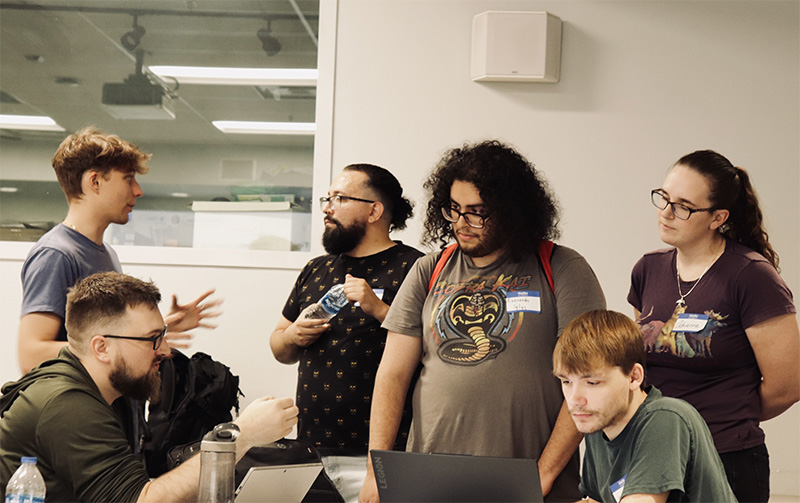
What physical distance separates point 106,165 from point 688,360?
2107mm

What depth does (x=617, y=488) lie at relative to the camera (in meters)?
1.77

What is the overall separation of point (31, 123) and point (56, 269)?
6.26ft

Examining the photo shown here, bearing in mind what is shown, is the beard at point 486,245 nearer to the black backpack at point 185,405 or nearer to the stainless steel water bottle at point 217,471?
the stainless steel water bottle at point 217,471

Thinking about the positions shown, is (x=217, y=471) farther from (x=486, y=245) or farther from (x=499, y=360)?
(x=486, y=245)

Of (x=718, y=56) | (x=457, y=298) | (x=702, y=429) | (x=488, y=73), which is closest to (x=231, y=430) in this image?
(x=457, y=298)

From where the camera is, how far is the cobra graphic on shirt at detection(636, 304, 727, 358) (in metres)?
2.25

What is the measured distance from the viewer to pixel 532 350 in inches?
85.2

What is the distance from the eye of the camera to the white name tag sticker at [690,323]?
7.43 ft

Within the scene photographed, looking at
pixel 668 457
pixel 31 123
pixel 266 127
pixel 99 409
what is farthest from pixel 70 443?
pixel 31 123

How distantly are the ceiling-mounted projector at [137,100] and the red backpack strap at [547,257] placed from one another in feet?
8.12

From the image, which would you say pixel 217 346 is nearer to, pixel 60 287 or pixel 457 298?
pixel 60 287

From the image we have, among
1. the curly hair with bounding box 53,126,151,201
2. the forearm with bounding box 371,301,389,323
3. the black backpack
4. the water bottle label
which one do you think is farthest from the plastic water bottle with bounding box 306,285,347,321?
the curly hair with bounding box 53,126,151,201

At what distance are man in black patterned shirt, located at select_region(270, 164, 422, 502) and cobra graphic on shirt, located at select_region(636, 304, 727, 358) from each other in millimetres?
872

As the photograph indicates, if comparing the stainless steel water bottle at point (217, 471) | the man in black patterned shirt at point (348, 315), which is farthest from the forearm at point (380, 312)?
the stainless steel water bottle at point (217, 471)
